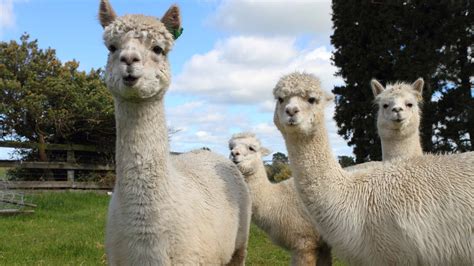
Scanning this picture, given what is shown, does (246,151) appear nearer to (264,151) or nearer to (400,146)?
(264,151)

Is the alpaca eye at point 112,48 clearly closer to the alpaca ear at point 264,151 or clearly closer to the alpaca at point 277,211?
the alpaca at point 277,211

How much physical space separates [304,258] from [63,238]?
17.0ft

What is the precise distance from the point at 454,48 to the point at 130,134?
17.8m

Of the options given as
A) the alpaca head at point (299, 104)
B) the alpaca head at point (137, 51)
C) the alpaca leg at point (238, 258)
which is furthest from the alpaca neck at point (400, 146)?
the alpaca head at point (137, 51)

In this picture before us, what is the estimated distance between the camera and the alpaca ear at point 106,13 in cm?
422

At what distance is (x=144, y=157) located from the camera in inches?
157

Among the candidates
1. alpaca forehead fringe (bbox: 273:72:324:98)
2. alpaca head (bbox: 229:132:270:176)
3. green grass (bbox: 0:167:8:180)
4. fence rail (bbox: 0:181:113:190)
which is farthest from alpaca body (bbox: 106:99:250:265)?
green grass (bbox: 0:167:8:180)

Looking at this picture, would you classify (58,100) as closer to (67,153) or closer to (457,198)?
(67,153)

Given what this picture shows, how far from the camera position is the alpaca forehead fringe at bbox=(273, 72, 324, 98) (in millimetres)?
5125

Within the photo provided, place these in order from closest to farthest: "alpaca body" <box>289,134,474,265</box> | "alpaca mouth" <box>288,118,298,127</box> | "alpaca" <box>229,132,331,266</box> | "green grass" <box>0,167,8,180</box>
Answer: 1. "alpaca body" <box>289,134,474,265</box>
2. "alpaca mouth" <box>288,118,298,127</box>
3. "alpaca" <box>229,132,331,266</box>
4. "green grass" <box>0,167,8,180</box>

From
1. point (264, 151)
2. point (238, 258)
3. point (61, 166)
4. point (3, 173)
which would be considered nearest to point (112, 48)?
point (238, 258)

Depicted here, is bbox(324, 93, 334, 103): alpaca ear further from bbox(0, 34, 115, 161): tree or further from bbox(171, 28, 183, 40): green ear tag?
bbox(0, 34, 115, 161): tree

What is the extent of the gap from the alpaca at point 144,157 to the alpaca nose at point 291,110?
4.01 ft

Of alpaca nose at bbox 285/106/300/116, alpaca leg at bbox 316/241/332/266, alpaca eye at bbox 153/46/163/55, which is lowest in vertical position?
alpaca leg at bbox 316/241/332/266
